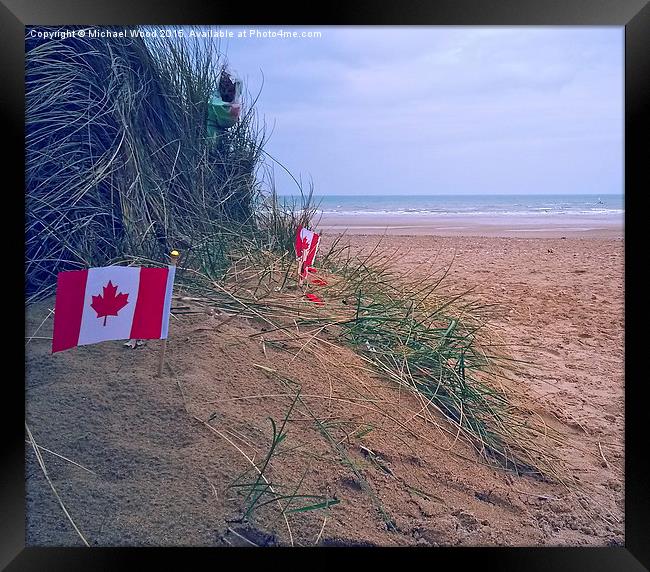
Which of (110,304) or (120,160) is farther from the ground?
(120,160)

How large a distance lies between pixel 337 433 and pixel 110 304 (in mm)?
1048

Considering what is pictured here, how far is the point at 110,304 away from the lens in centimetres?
268

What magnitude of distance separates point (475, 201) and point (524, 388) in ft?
2.83

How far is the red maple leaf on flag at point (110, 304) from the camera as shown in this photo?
2.68 m

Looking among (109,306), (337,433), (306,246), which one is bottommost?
(337,433)

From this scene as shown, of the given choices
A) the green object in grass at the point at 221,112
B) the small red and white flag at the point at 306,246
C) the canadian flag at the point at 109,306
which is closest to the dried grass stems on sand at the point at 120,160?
the green object in grass at the point at 221,112

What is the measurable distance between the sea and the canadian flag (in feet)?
2.61

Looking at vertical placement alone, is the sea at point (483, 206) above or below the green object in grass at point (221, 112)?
below

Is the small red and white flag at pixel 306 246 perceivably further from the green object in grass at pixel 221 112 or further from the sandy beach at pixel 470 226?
the green object in grass at pixel 221 112

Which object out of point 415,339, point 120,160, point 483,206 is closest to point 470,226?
point 483,206

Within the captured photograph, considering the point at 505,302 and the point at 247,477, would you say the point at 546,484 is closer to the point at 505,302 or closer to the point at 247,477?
the point at 505,302

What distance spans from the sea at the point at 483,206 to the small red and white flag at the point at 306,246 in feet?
0.39
